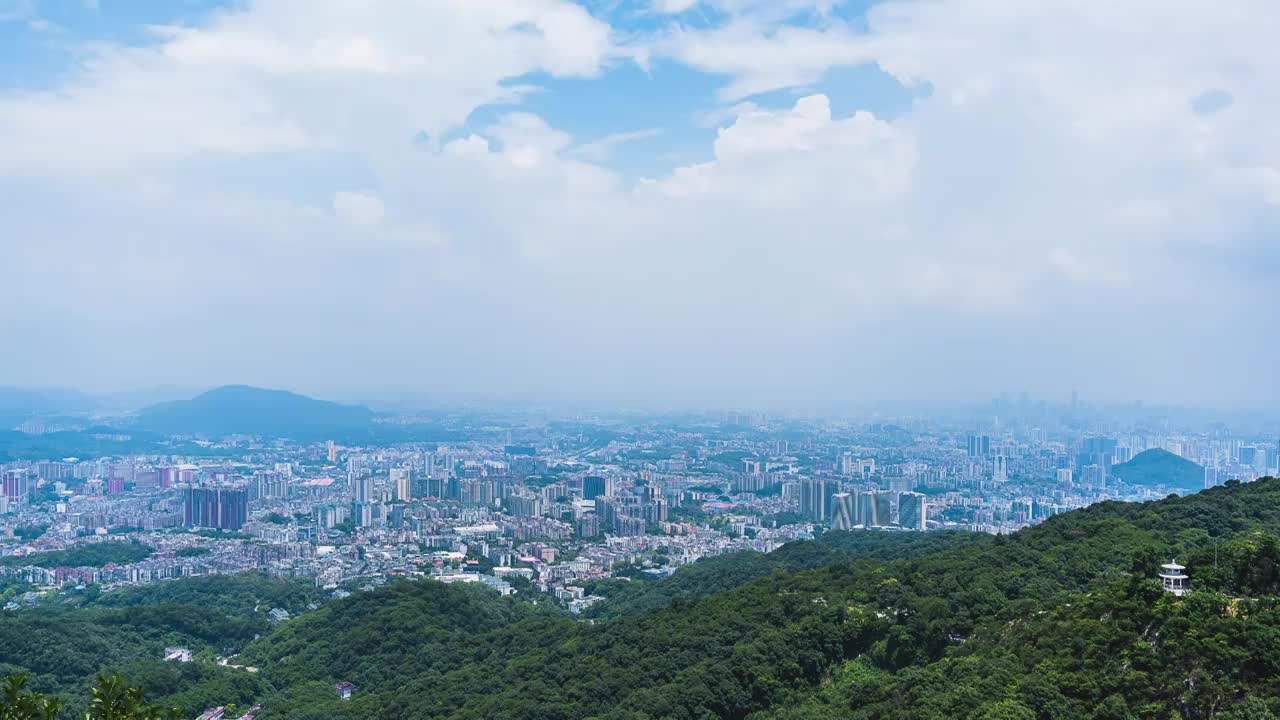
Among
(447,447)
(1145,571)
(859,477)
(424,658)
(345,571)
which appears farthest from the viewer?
(447,447)

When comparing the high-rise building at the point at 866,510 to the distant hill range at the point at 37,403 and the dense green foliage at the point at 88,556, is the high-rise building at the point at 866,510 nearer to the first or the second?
the dense green foliage at the point at 88,556

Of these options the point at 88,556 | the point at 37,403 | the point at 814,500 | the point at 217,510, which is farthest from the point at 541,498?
the point at 37,403

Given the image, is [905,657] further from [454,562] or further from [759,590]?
[454,562]

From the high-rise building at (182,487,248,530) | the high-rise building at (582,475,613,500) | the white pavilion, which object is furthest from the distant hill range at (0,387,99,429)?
the white pavilion

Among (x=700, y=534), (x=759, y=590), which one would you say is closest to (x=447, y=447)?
(x=700, y=534)

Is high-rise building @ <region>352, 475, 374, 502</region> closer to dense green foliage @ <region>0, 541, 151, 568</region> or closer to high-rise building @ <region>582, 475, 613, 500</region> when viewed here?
high-rise building @ <region>582, 475, 613, 500</region>

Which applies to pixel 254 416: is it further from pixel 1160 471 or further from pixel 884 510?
pixel 1160 471

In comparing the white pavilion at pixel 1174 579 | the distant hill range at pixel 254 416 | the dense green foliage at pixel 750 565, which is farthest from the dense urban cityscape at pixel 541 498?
the white pavilion at pixel 1174 579
